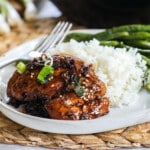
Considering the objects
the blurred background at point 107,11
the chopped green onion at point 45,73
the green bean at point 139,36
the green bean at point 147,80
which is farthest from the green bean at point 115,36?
the chopped green onion at point 45,73

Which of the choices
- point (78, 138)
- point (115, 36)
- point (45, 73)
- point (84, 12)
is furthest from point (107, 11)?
point (78, 138)

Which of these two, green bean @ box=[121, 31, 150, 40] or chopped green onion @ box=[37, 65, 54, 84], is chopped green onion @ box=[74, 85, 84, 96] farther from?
green bean @ box=[121, 31, 150, 40]

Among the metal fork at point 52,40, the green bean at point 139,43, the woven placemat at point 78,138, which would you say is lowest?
the woven placemat at point 78,138

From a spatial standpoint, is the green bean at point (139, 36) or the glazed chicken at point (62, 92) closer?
the glazed chicken at point (62, 92)

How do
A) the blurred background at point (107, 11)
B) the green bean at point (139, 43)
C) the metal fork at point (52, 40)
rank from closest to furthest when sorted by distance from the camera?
the green bean at point (139, 43) < the metal fork at point (52, 40) < the blurred background at point (107, 11)

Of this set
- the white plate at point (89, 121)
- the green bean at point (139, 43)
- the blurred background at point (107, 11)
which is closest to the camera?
the white plate at point (89, 121)

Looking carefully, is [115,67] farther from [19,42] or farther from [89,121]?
[19,42]

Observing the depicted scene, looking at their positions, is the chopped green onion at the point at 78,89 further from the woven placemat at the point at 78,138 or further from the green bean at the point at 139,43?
the green bean at the point at 139,43
